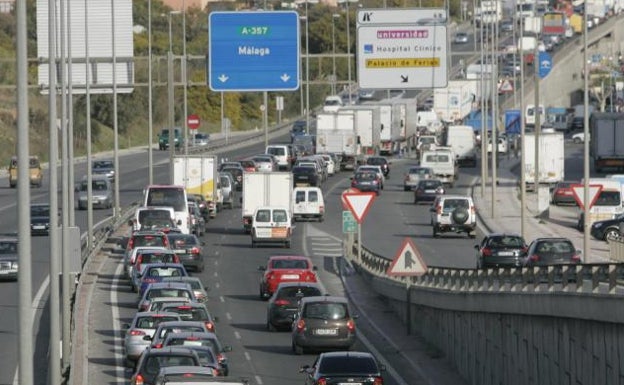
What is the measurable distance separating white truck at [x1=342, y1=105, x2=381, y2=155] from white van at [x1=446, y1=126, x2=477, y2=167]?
14.2 feet

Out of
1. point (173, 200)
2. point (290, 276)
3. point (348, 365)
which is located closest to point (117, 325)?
point (290, 276)

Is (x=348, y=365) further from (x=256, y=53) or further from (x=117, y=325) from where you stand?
(x=256, y=53)

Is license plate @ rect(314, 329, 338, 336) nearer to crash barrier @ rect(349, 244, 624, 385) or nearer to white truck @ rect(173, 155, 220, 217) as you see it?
crash barrier @ rect(349, 244, 624, 385)

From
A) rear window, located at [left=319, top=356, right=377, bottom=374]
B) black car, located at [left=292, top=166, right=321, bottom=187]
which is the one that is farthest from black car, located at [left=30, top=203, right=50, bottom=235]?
rear window, located at [left=319, top=356, right=377, bottom=374]

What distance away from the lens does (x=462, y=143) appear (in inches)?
4289

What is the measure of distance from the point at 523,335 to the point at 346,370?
399cm

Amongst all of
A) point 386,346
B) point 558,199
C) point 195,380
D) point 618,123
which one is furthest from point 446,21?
point 618,123

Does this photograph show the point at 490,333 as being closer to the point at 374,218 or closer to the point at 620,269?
the point at 620,269

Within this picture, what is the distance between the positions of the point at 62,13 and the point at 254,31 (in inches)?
459

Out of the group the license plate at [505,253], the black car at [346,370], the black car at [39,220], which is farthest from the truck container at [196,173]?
the black car at [346,370]

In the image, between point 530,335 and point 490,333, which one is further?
point 490,333

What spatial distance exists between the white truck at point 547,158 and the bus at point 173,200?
2947 cm

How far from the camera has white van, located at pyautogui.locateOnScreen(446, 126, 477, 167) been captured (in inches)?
4213

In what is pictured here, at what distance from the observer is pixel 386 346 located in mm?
40375
